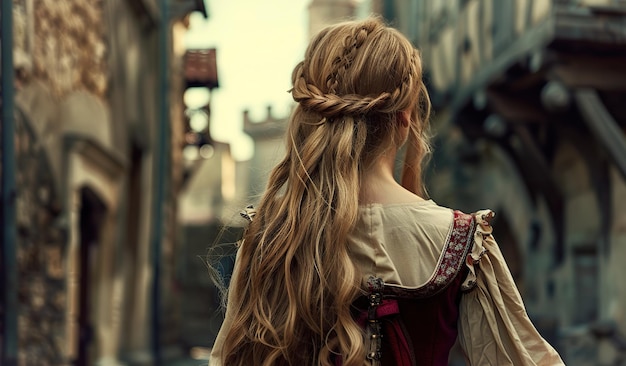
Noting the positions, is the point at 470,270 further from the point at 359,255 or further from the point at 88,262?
the point at 88,262

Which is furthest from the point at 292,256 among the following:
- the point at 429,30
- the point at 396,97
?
the point at 429,30

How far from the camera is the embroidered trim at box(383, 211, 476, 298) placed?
175 centimetres

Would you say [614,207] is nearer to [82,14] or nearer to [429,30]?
[82,14]

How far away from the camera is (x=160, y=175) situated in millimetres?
10805

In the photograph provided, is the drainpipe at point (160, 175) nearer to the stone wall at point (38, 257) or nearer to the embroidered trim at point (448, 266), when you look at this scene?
the stone wall at point (38, 257)

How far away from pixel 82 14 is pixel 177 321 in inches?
273

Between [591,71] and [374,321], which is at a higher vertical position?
[591,71]

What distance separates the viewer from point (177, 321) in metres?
13.2

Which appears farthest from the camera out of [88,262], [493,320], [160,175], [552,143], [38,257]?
[160,175]

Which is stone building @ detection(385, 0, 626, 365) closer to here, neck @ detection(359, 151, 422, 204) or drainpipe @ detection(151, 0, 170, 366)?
drainpipe @ detection(151, 0, 170, 366)

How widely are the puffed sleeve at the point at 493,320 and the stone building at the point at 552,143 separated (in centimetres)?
576

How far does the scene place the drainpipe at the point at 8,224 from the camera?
15.0ft

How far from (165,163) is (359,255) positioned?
9473 mm

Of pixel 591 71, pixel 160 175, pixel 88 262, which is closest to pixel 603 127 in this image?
pixel 591 71
